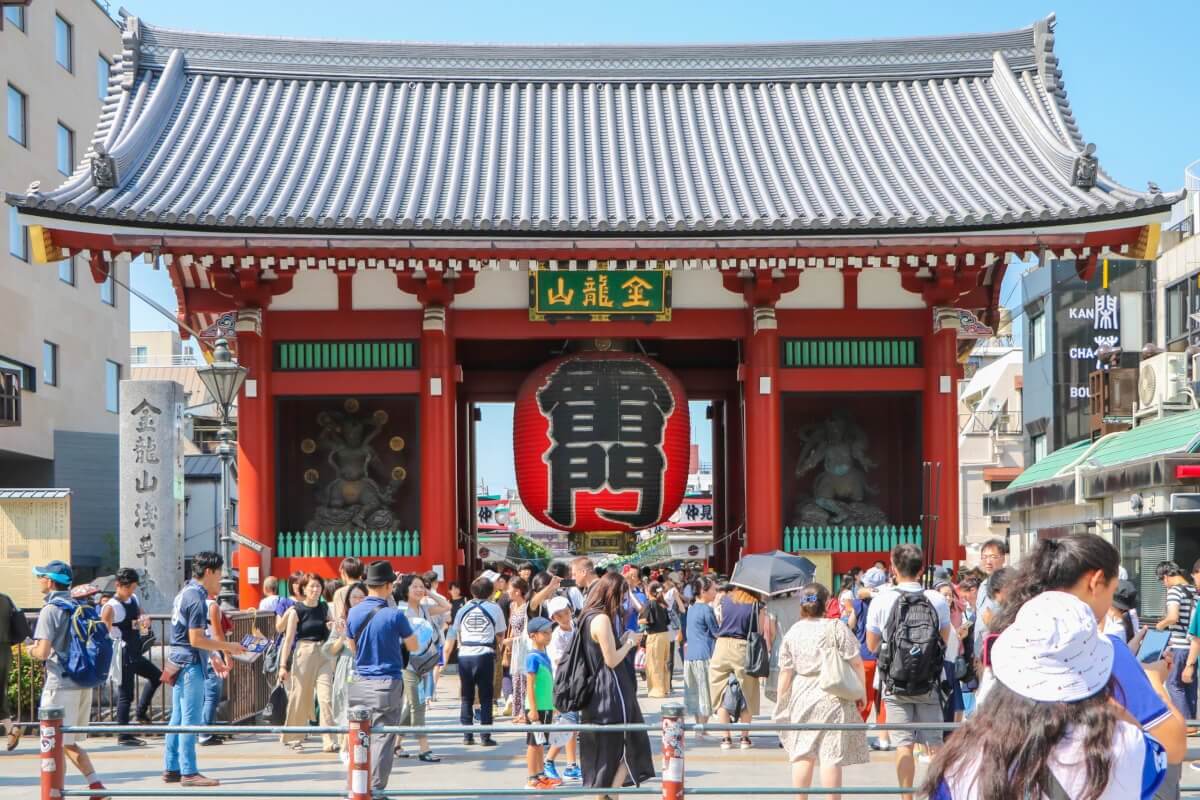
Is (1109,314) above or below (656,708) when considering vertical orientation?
above

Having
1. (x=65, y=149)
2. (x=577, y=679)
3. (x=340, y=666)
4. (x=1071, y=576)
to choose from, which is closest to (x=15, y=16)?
(x=65, y=149)

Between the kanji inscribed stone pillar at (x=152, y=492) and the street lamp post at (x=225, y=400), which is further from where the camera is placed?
the kanji inscribed stone pillar at (x=152, y=492)

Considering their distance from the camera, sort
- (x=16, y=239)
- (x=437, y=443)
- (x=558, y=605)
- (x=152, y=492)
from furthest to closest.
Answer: (x=16, y=239), (x=437, y=443), (x=152, y=492), (x=558, y=605)

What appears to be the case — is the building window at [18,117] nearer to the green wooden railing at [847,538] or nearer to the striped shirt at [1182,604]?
the green wooden railing at [847,538]

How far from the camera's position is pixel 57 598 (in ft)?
35.9

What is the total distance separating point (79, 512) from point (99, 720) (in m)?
22.6

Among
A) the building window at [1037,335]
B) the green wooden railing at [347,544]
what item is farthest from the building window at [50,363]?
the building window at [1037,335]

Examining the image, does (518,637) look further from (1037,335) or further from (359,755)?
(1037,335)

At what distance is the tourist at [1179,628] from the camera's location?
40.0ft

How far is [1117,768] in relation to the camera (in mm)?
3652

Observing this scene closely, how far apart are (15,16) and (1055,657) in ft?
112

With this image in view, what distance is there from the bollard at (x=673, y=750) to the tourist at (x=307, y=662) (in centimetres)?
648

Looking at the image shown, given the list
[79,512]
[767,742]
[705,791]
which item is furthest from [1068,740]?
[79,512]

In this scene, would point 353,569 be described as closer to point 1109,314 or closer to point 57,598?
point 57,598
